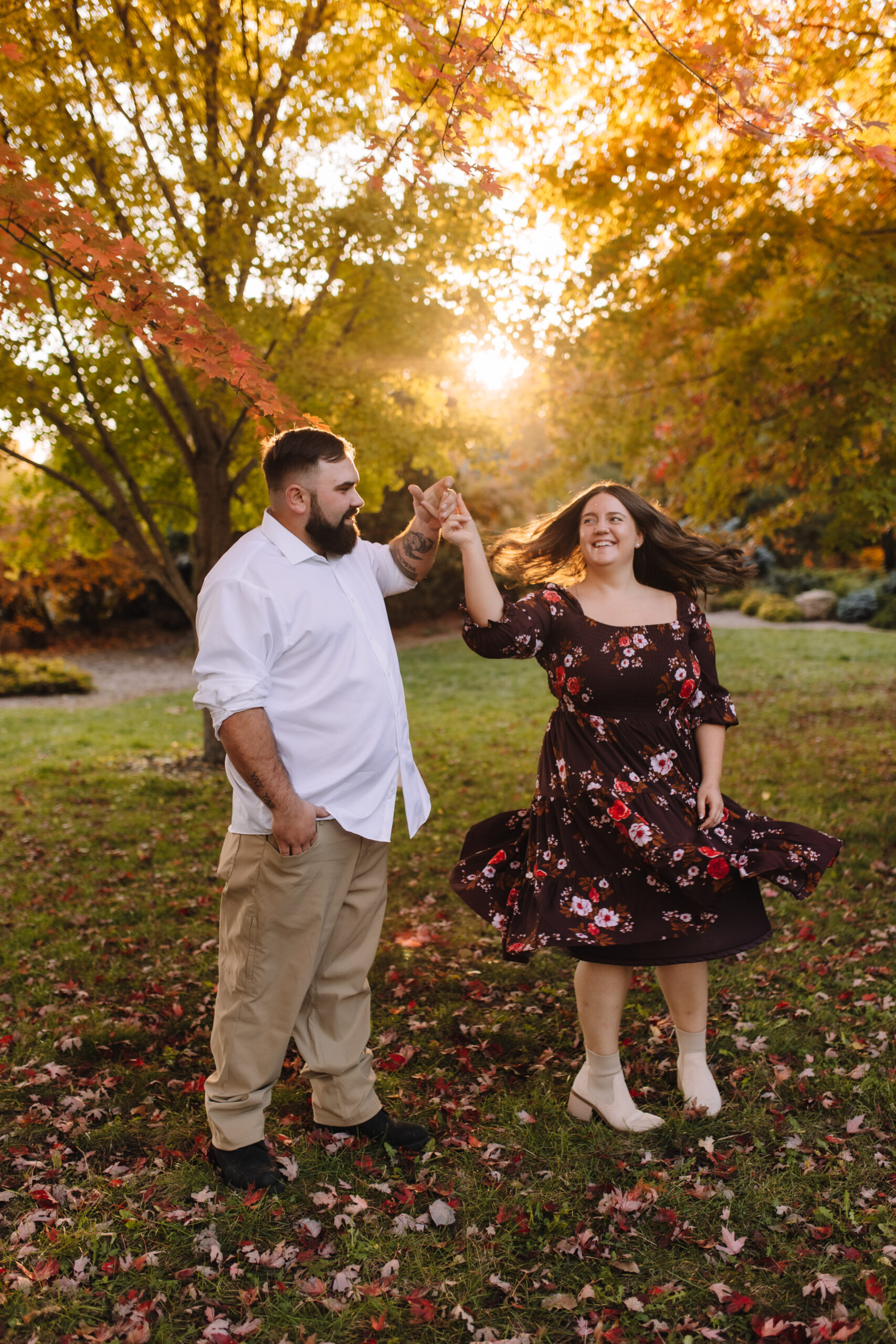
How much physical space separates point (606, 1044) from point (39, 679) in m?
14.6

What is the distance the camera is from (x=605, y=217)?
6.49 meters

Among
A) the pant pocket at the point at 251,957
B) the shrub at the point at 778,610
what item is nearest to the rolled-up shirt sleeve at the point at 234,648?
the pant pocket at the point at 251,957

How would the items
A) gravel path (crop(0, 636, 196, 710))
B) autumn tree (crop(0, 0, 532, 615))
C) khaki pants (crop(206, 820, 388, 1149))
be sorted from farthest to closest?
gravel path (crop(0, 636, 196, 710))
autumn tree (crop(0, 0, 532, 615))
khaki pants (crop(206, 820, 388, 1149))

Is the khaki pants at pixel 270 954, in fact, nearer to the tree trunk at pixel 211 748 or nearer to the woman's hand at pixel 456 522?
the woman's hand at pixel 456 522

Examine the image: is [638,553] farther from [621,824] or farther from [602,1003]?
[602,1003]

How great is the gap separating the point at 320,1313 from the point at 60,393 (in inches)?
270

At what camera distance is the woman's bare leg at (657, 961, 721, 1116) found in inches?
122

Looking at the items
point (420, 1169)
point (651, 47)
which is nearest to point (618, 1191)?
point (420, 1169)

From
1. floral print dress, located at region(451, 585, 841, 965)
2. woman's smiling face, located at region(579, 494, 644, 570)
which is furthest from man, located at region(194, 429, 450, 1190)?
woman's smiling face, located at region(579, 494, 644, 570)

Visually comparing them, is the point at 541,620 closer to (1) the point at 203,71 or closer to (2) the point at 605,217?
(2) the point at 605,217

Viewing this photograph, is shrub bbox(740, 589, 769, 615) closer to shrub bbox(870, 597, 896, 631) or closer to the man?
shrub bbox(870, 597, 896, 631)

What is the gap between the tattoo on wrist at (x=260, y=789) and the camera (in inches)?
101

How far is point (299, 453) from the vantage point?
8.98ft

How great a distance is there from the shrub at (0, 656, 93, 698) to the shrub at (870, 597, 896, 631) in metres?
15.7
